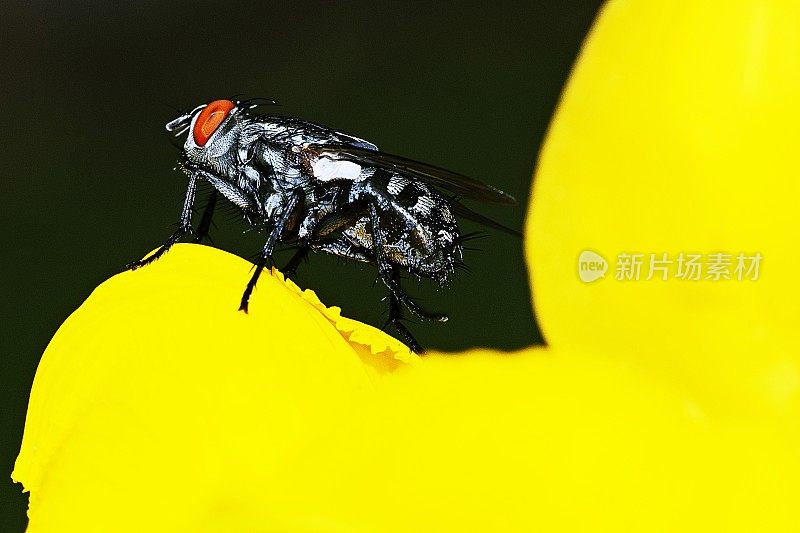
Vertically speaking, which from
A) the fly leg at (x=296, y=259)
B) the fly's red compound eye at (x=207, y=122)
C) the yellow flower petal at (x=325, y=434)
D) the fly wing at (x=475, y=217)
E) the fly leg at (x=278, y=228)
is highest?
the fly's red compound eye at (x=207, y=122)

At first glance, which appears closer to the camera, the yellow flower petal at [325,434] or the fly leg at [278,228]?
the yellow flower petal at [325,434]

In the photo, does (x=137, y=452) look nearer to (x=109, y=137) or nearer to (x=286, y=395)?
(x=286, y=395)

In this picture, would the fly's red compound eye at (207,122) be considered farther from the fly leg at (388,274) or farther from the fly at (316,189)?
the fly leg at (388,274)

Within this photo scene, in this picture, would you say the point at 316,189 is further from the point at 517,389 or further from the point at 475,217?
the point at 517,389

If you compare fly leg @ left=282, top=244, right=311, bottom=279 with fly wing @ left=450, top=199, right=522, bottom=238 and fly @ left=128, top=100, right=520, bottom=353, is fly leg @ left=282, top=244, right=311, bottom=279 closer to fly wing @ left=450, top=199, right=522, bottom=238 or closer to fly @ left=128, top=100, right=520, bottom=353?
fly @ left=128, top=100, right=520, bottom=353

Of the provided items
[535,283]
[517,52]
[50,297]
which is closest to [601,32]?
[517,52]

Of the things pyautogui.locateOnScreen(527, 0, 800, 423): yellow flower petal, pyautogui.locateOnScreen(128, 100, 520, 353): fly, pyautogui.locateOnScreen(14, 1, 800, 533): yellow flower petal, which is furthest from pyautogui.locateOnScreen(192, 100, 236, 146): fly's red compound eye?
pyautogui.locateOnScreen(527, 0, 800, 423): yellow flower petal

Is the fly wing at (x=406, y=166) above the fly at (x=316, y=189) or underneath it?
above

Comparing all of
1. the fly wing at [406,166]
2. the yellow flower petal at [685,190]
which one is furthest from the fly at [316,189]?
the yellow flower petal at [685,190]
